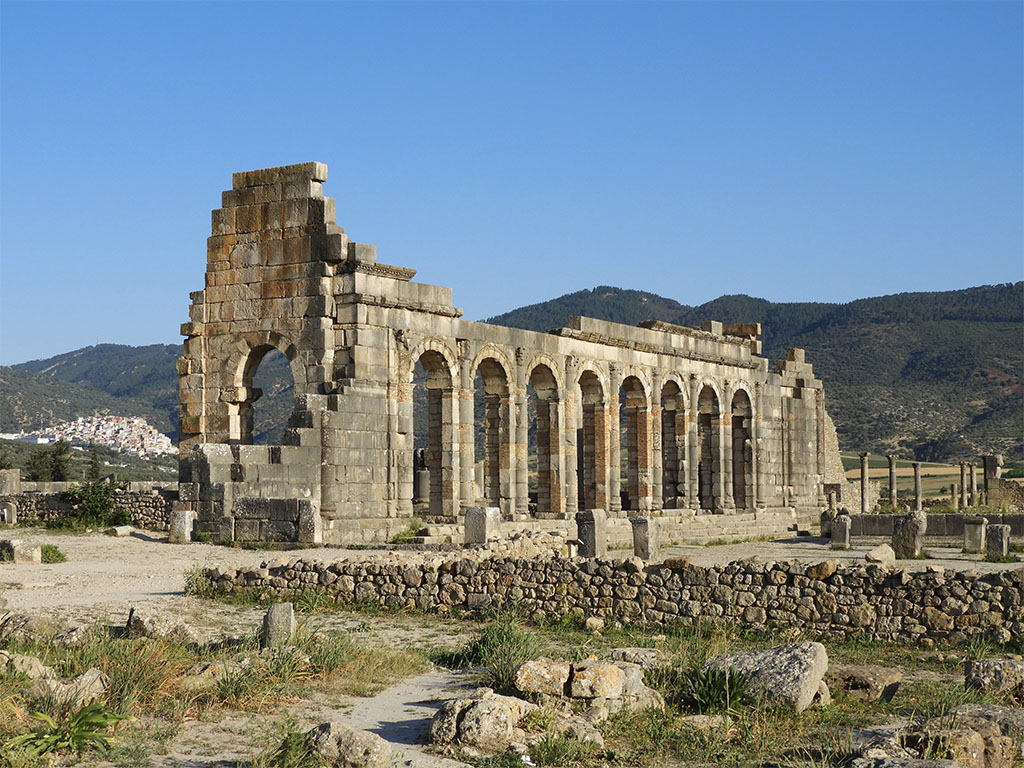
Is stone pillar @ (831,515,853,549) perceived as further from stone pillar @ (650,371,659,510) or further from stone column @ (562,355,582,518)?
stone pillar @ (650,371,659,510)

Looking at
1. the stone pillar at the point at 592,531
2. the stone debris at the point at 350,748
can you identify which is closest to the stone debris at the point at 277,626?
the stone debris at the point at 350,748

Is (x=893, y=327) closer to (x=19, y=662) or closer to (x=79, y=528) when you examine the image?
(x=79, y=528)

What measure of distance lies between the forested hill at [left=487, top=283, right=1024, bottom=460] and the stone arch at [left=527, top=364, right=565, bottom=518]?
62.3 meters

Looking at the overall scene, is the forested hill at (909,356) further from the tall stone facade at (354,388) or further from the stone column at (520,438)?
the stone column at (520,438)

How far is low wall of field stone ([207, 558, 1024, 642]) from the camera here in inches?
483

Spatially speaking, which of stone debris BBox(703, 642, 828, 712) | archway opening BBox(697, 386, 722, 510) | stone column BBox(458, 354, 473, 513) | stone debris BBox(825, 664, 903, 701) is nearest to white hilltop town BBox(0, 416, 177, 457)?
archway opening BBox(697, 386, 722, 510)

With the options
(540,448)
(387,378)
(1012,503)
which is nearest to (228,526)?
(387,378)

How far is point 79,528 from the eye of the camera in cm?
2661

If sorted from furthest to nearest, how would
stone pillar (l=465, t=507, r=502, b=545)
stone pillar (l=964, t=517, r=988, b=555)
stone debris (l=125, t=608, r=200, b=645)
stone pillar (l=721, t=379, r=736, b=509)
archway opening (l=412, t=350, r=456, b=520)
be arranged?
1. stone pillar (l=721, t=379, r=736, b=509)
2. archway opening (l=412, t=350, r=456, b=520)
3. stone pillar (l=964, t=517, r=988, b=555)
4. stone pillar (l=465, t=507, r=502, b=545)
5. stone debris (l=125, t=608, r=200, b=645)

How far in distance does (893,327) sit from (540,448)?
312 ft

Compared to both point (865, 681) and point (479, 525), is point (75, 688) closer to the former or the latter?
point (865, 681)

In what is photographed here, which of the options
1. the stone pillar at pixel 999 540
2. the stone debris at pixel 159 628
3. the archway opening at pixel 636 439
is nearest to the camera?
the stone debris at pixel 159 628

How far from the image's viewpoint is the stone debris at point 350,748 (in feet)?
26.2

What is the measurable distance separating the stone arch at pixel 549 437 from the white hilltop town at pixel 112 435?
7543 cm
